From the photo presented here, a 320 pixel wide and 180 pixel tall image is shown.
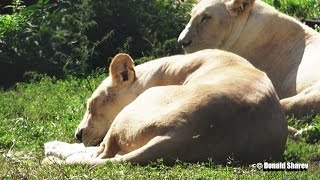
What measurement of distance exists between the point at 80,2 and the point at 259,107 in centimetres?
624

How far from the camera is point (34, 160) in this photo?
8141mm

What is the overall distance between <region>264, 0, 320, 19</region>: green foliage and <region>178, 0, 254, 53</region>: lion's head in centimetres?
360

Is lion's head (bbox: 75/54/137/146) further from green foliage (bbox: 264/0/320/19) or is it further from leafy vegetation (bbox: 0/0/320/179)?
green foliage (bbox: 264/0/320/19)

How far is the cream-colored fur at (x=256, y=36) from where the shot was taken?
11.0 m

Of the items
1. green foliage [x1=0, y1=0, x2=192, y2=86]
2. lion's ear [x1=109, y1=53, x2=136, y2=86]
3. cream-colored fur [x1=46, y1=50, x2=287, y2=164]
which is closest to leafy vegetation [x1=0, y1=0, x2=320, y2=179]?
green foliage [x1=0, y1=0, x2=192, y2=86]

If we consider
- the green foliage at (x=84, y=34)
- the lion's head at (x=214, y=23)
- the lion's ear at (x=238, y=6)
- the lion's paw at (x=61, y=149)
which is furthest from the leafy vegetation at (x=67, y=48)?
the lion's ear at (x=238, y=6)

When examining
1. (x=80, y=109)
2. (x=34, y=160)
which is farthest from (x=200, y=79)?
(x=80, y=109)

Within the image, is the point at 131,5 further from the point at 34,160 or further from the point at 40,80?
the point at 34,160

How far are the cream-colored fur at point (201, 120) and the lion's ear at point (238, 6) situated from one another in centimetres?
212

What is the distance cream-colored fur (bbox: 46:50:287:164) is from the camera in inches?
301

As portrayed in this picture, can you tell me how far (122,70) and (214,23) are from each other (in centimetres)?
212

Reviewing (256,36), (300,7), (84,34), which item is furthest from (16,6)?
(256,36)

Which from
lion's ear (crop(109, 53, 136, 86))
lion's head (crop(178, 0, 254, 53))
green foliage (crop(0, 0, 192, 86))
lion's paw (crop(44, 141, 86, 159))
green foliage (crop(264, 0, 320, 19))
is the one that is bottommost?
green foliage (crop(264, 0, 320, 19))

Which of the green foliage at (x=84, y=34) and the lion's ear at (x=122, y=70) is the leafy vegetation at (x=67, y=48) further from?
the lion's ear at (x=122, y=70)
